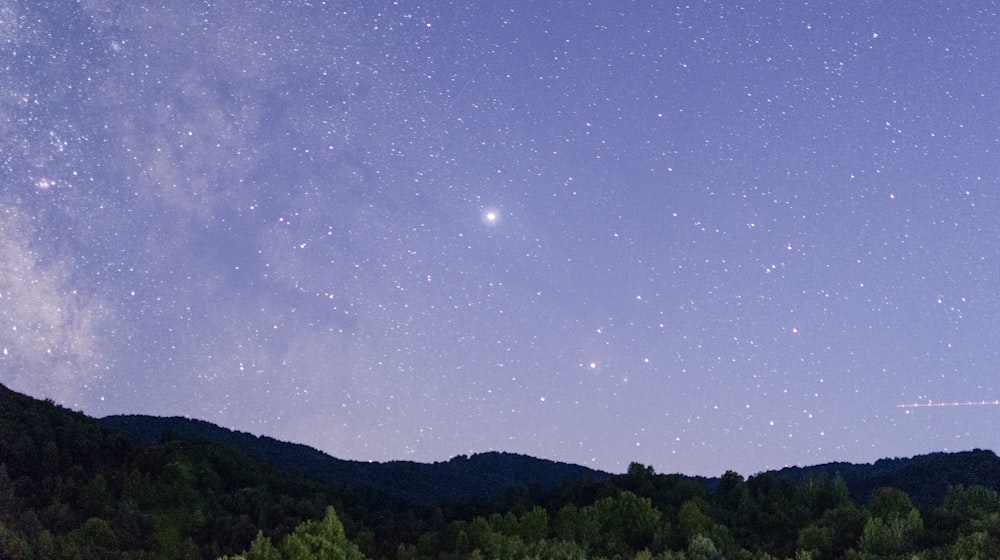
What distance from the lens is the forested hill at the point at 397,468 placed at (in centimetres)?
6706

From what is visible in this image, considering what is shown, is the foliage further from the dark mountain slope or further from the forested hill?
the dark mountain slope

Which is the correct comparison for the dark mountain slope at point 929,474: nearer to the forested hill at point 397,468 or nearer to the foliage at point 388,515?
the forested hill at point 397,468

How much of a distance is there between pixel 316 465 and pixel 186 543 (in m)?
46.6

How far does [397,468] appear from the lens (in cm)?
7494

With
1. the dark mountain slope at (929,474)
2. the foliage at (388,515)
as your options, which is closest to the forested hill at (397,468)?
the dark mountain slope at (929,474)

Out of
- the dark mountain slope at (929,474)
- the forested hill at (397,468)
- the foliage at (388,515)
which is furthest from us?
the forested hill at (397,468)

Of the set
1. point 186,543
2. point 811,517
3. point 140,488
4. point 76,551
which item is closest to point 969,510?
point 811,517

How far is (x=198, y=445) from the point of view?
41438 mm

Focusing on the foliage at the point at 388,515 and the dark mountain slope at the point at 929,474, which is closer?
the foliage at the point at 388,515

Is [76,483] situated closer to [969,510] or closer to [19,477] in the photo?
[19,477]

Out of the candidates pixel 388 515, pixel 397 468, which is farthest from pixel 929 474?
pixel 388 515

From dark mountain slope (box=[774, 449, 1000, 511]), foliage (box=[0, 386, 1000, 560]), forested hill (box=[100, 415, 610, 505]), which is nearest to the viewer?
foliage (box=[0, 386, 1000, 560])

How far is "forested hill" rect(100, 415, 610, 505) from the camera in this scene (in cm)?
6706

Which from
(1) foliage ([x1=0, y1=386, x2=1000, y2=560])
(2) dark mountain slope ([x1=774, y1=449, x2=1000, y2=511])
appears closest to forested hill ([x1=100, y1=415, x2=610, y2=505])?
(2) dark mountain slope ([x1=774, y1=449, x2=1000, y2=511])
